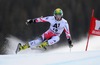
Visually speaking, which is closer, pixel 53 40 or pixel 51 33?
pixel 53 40

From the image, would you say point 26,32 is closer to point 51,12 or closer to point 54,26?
point 51,12

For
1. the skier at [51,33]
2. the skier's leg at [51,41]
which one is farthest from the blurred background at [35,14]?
the skier's leg at [51,41]

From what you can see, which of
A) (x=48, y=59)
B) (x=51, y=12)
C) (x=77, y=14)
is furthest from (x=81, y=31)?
(x=48, y=59)

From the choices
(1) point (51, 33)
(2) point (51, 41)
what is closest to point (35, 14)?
(1) point (51, 33)

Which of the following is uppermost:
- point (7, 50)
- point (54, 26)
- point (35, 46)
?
point (54, 26)

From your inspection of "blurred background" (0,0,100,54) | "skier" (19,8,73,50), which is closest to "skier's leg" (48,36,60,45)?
"skier" (19,8,73,50)

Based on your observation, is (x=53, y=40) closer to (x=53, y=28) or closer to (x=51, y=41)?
(x=51, y=41)

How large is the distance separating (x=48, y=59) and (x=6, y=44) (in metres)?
6.55

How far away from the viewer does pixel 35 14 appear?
336 inches

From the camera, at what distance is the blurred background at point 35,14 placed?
8141mm

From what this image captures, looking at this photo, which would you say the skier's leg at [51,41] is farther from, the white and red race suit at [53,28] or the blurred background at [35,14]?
the blurred background at [35,14]

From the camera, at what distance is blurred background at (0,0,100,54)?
26.7 feet

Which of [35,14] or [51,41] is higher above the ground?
[35,14]

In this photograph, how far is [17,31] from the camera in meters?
8.41
